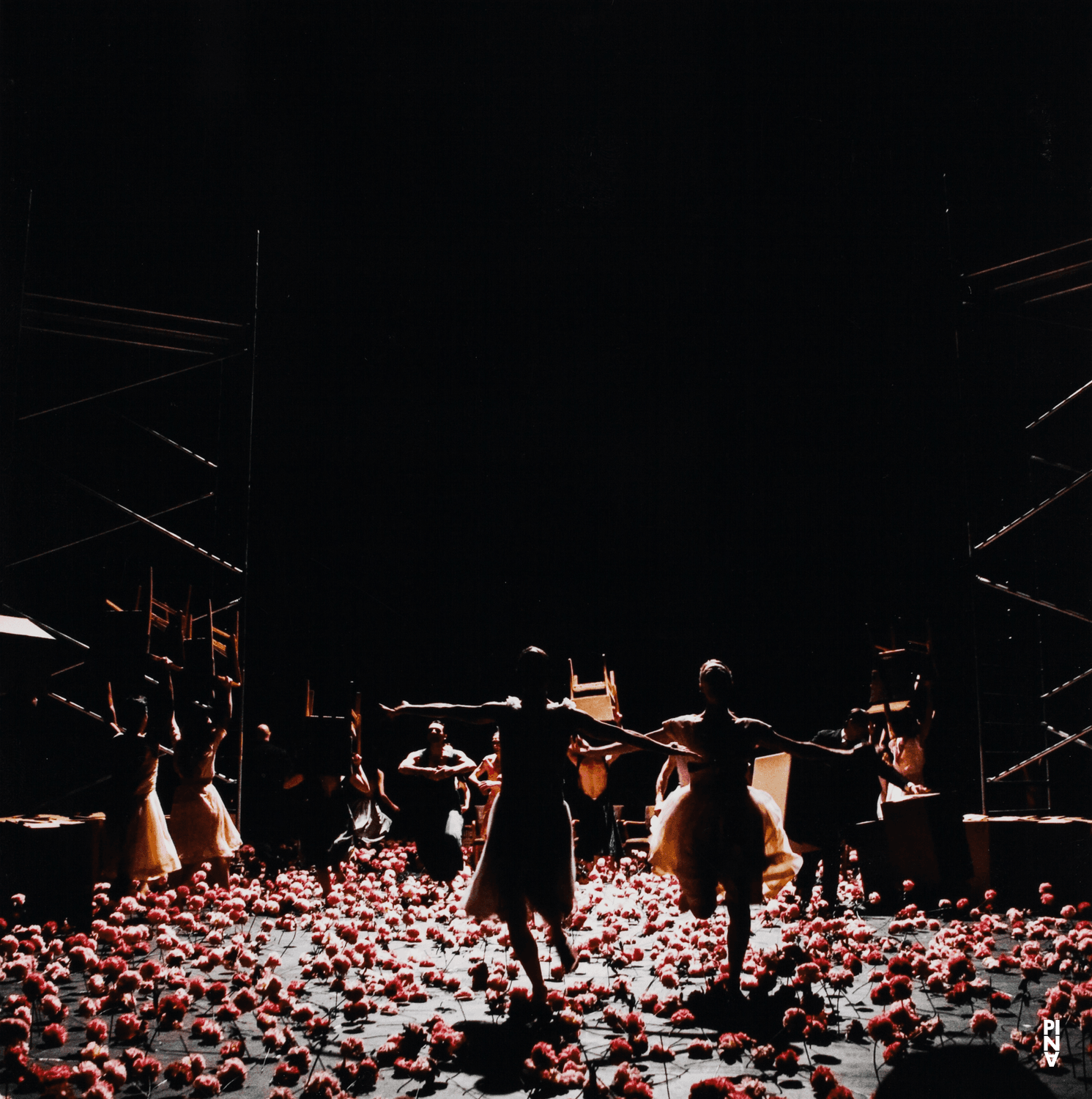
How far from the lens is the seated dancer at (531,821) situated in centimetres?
468

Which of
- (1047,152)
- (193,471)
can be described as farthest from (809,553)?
(193,471)

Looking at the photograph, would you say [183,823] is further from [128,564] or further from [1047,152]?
[1047,152]

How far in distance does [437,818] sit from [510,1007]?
4.16 m

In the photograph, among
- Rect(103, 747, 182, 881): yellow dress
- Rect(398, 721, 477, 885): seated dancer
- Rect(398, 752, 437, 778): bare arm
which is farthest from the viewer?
Rect(398, 752, 437, 778): bare arm

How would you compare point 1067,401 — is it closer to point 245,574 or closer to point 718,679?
point 718,679

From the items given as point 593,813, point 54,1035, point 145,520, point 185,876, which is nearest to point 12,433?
point 145,520

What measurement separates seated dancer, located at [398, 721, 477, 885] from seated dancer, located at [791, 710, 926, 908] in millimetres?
3279

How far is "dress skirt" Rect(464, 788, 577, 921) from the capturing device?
469 centimetres

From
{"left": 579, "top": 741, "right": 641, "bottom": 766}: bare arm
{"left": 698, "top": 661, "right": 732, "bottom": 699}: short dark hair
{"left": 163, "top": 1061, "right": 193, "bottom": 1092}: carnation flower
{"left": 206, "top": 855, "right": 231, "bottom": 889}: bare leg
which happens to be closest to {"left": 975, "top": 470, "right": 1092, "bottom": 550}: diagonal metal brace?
{"left": 698, "top": 661, "right": 732, "bottom": 699}: short dark hair

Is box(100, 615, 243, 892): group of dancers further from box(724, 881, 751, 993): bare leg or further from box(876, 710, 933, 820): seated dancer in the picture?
box(876, 710, 933, 820): seated dancer

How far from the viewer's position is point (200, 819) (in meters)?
8.41

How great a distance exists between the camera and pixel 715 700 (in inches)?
203

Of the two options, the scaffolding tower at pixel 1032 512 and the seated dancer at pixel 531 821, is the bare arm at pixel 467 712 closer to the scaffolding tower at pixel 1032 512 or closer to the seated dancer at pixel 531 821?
the seated dancer at pixel 531 821

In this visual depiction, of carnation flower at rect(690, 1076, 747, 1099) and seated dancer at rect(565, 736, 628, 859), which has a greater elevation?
carnation flower at rect(690, 1076, 747, 1099)
